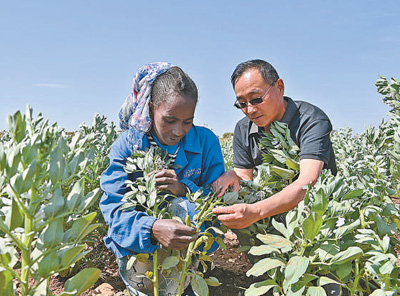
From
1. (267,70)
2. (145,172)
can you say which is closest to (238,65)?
(267,70)

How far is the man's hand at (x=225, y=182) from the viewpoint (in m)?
2.13

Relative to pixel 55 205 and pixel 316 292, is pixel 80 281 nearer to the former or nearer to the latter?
pixel 55 205

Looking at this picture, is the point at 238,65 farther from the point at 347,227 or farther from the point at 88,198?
the point at 88,198

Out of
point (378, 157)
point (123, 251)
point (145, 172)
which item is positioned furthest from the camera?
point (378, 157)

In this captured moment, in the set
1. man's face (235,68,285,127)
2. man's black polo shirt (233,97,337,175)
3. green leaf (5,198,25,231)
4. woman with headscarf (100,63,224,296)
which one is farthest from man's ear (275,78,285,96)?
green leaf (5,198,25,231)

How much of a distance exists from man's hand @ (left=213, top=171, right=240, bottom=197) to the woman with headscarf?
3.6 inches

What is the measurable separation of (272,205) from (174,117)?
741 mm

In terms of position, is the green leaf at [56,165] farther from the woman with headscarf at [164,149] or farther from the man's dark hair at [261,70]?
the man's dark hair at [261,70]

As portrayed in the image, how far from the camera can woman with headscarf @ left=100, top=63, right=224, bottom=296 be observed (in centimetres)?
192

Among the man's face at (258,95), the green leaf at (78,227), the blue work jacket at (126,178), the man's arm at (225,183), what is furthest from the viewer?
the man's face at (258,95)

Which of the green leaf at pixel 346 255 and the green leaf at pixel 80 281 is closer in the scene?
the green leaf at pixel 80 281

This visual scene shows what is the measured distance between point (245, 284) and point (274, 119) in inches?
47.2

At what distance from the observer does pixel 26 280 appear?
3.55 feet

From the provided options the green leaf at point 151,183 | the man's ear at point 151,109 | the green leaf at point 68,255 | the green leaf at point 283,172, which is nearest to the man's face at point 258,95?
the green leaf at point 283,172
